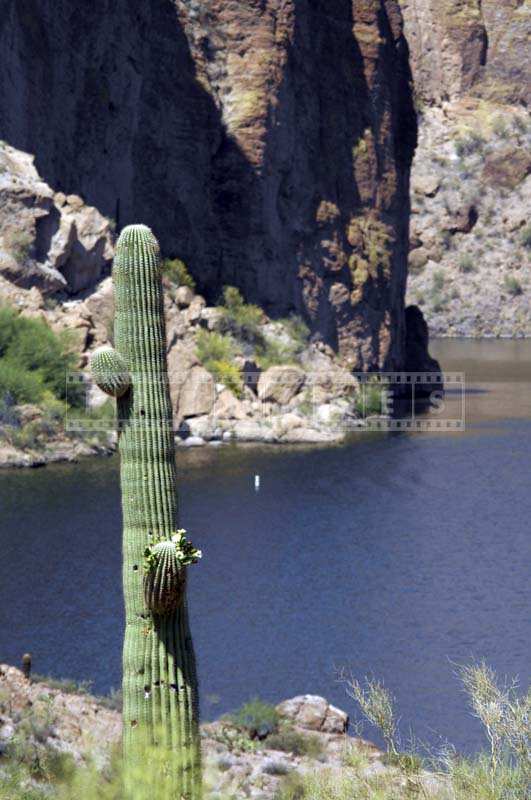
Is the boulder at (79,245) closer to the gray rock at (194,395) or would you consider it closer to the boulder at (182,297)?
the gray rock at (194,395)

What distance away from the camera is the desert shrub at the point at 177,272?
8862cm

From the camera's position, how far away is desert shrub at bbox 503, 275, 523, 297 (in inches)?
7702

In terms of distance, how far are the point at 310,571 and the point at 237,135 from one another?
1796 inches

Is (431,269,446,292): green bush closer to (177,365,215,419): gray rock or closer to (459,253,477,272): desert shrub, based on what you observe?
(459,253,477,272): desert shrub

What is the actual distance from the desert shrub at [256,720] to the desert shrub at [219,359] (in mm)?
46987

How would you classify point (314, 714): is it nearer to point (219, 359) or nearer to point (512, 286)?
point (219, 359)

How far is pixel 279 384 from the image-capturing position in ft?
277

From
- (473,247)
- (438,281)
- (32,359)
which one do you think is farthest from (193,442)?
(473,247)

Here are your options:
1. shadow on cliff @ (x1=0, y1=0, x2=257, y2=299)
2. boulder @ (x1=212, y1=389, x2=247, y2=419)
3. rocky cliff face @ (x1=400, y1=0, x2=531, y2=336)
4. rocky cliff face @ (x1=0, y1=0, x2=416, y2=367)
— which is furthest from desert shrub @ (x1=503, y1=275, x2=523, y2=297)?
boulder @ (x1=212, y1=389, x2=247, y2=419)

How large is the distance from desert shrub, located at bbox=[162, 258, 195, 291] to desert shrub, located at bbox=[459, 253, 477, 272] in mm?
106234

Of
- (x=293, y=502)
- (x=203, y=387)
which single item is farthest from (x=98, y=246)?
(x=293, y=502)

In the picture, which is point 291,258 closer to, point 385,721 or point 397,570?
point 397,570

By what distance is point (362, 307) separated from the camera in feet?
332

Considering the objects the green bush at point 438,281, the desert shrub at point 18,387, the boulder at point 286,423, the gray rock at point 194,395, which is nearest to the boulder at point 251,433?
the boulder at point 286,423
